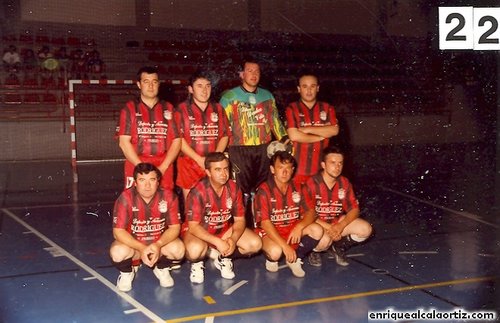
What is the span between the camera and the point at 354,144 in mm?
15766

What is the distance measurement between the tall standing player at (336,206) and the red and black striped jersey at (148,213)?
4.67 ft

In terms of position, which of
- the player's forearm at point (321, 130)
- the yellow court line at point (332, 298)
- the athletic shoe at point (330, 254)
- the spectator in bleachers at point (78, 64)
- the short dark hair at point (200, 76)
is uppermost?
the spectator in bleachers at point (78, 64)

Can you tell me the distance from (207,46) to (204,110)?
38.1 ft

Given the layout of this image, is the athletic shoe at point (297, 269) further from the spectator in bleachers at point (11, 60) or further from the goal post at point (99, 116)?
the spectator in bleachers at point (11, 60)

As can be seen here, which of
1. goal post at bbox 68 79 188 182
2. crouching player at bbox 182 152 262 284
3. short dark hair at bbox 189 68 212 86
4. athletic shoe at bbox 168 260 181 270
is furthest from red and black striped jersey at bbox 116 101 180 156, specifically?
goal post at bbox 68 79 188 182

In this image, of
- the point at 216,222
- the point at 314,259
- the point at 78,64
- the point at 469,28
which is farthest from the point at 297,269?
the point at 78,64

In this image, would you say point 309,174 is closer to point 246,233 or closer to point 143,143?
point 246,233

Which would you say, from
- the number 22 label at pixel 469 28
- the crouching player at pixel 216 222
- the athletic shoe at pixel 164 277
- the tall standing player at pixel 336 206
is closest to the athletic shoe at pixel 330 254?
the tall standing player at pixel 336 206

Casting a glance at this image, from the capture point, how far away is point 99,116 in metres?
13.7

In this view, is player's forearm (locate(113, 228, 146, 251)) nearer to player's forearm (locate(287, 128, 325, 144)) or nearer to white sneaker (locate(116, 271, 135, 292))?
white sneaker (locate(116, 271, 135, 292))

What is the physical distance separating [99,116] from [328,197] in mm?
9490

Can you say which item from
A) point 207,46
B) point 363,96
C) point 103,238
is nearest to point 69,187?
point 103,238

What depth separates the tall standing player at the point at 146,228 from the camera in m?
4.59

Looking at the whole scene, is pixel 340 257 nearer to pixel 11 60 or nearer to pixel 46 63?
pixel 46 63
